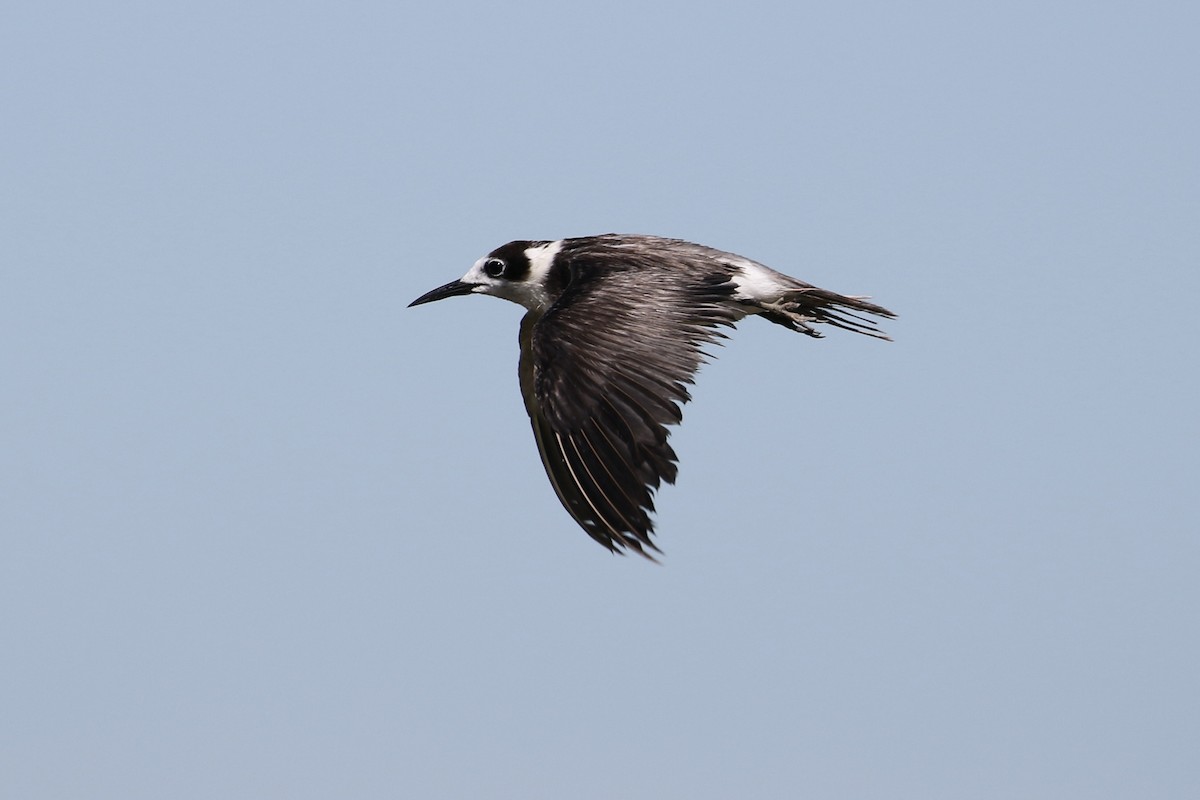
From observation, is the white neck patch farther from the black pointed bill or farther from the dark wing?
the dark wing

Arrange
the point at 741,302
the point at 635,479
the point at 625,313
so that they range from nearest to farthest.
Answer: the point at 635,479 < the point at 625,313 < the point at 741,302

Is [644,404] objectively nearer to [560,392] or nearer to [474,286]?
[560,392]

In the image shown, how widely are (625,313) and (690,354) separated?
708 mm

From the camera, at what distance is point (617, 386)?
32.5ft

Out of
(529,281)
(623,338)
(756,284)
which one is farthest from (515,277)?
(623,338)

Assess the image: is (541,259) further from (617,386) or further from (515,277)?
(617,386)

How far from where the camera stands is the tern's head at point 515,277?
12.8m

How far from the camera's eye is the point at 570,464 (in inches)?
385

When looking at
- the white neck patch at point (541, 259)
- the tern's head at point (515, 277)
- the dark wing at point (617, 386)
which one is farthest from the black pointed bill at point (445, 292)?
the dark wing at point (617, 386)

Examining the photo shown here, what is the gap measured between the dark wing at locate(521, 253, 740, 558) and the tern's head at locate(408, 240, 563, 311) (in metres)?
1.54

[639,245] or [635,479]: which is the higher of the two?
[639,245]

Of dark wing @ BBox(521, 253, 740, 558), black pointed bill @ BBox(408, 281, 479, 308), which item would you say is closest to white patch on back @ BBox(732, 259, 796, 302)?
dark wing @ BBox(521, 253, 740, 558)

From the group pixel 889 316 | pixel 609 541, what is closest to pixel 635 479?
pixel 609 541

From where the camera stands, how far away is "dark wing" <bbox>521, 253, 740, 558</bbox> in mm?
9570
